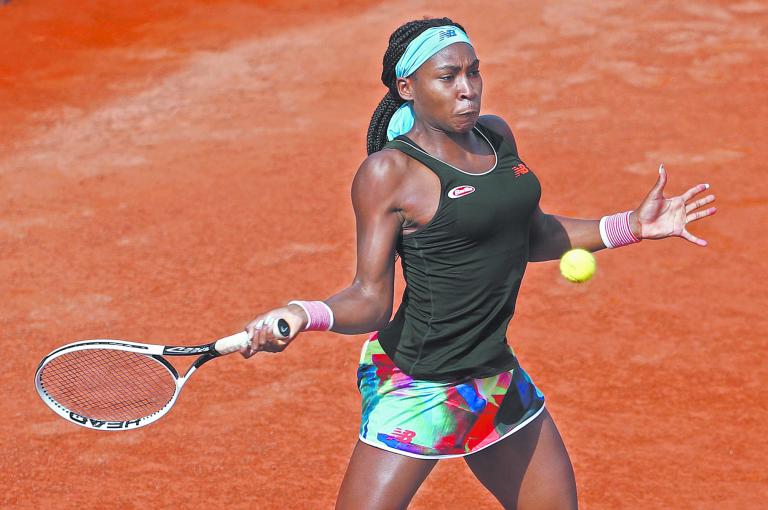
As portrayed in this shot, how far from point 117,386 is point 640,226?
213cm

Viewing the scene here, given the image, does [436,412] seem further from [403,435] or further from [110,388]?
[110,388]

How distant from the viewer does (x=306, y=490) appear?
229 inches

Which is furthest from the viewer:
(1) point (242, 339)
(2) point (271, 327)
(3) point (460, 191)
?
(3) point (460, 191)

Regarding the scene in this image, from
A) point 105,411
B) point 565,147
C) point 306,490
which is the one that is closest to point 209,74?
point 565,147

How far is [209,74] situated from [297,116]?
179 centimetres

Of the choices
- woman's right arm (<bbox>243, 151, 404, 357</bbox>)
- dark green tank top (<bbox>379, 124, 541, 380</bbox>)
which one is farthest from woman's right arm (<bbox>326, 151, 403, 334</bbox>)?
dark green tank top (<bbox>379, 124, 541, 380</bbox>)

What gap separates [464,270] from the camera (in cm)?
380

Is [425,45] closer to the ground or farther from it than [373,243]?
farther from it

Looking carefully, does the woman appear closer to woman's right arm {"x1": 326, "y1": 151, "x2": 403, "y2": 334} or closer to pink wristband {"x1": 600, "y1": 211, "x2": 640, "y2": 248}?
woman's right arm {"x1": 326, "y1": 151, "x2": 403, "y2": 334}

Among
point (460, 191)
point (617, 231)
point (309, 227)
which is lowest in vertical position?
point (309, 227)

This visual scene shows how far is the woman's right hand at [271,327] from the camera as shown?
3.50 m

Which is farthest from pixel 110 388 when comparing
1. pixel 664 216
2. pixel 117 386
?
pixel 664 216

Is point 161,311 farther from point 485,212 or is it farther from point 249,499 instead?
point 485,212

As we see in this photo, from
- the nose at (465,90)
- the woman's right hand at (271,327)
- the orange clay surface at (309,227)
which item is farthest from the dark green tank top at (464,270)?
the orange clay surface at (309,227)
